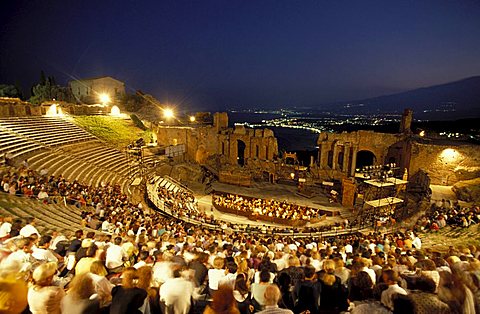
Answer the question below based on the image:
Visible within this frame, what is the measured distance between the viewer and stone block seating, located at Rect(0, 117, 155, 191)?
52.7 feet

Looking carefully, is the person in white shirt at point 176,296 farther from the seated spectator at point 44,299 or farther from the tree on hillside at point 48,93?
the tree on hillside at point 48,93

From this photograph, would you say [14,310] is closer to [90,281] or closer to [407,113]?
[90,281]

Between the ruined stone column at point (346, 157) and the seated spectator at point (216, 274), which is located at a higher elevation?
the seated spectator at point (216, 274)

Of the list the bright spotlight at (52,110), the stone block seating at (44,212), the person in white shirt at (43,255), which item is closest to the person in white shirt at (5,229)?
the stone block seating at (44,212)

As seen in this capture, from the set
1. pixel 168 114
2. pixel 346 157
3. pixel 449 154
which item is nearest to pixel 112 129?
pixel 168 114

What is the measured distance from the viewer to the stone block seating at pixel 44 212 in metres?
9.07

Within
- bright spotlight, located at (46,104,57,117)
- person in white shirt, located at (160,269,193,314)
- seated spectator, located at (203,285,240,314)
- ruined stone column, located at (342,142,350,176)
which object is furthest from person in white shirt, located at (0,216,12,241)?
ruined stone column, located at (342,142,350,176)

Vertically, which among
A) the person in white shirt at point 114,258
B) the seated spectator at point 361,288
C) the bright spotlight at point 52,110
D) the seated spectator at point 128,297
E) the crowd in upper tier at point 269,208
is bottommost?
the crowd in upper tier at point 269,208

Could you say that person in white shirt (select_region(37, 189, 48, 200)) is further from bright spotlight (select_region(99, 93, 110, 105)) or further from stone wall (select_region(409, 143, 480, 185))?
bright spotlight (select_region(99, 93, 110, 105))

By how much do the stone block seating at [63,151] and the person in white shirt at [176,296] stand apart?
48.6 ft

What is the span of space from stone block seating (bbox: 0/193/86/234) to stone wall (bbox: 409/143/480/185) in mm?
26429

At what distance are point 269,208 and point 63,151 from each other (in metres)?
15.4

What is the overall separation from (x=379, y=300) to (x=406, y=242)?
246 inches

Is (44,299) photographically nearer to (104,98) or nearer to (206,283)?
(206,283)
